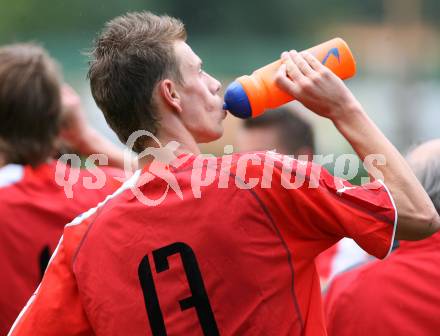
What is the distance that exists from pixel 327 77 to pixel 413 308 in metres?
1.02

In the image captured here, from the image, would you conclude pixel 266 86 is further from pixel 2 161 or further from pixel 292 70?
pixel 2 161

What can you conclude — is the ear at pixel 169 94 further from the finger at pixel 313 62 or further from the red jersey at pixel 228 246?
the finger at pixel 313 62

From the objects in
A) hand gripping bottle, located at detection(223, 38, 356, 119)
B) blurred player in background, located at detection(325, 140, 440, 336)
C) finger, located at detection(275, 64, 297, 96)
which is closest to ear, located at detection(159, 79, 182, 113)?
hand gripping bottle, located at detection(223, 38, 356, 119)

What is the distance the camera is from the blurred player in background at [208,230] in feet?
8.08

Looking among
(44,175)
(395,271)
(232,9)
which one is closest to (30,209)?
(44,175)

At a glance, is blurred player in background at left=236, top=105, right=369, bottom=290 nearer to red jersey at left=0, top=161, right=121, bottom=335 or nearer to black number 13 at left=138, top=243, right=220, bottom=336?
red jersey at left=0, top=161, right=121, bottom=335

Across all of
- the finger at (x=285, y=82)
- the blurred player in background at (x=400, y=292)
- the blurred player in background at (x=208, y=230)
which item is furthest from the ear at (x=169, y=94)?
the blurred player in background at (x=400, y=292)

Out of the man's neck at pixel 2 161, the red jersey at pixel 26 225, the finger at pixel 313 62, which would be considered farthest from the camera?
the man's neck at pixel 2 161

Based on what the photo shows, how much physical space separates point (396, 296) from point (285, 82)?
1.02 meters

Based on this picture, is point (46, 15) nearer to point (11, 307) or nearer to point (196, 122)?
point (11, 307)

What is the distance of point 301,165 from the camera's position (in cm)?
251

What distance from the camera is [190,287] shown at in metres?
2.54

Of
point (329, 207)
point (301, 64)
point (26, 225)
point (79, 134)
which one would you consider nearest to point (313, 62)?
point (301, 64)

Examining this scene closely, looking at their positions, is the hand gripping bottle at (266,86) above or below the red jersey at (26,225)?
above
